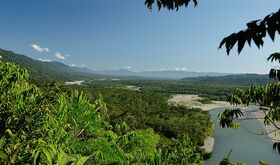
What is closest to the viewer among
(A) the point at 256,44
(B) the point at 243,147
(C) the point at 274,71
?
(A) the point at 256,44

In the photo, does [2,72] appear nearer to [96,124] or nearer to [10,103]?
[10,103]

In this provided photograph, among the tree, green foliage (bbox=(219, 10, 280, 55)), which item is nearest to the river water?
the tree

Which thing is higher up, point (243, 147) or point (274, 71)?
point (274, 71)

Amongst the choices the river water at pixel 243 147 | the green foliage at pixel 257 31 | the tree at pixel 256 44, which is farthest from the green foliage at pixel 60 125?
the river water at pixel 243 147

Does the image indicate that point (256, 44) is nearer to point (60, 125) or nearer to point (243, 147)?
point (60, 125)

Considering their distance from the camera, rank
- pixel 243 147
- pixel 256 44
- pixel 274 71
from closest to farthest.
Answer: pixel 256 44
pixel 274 71
pixel 243 147

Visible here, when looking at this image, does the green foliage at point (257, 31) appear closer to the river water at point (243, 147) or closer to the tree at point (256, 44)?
the tree at point (256, 44)

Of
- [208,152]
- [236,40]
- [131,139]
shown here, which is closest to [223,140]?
[208,152]

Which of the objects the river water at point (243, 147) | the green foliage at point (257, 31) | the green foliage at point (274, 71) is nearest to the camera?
the green foliage at point (257, 31)

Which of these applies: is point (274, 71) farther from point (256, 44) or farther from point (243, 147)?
point (243, 147)

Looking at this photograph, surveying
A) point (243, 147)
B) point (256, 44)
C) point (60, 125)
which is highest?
point (256, 44)

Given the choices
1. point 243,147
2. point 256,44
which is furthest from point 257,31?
point 243,147

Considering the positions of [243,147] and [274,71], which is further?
[243,147]
